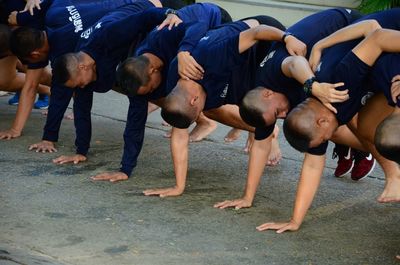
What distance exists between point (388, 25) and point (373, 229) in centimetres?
113

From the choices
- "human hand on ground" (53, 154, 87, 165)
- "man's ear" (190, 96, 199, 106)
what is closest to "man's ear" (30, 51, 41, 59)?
"human hand on ground" (53, 154, 87, 165)

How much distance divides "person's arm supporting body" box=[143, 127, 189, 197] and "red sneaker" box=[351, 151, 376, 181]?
119cm

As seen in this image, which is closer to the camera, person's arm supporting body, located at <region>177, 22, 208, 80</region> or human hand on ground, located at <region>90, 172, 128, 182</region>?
person's arm supporting body, located at <region>177, 22, 208, 80</region>

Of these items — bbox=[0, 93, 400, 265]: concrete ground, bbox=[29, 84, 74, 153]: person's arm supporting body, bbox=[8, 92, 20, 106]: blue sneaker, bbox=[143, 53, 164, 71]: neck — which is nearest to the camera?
bbox=[0, 93, 400, 265]: concrete ground

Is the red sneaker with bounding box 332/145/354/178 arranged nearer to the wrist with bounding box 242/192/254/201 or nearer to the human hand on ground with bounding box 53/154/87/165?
the wrist with bounding box 242/192/254/201

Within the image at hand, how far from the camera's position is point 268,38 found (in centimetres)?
532

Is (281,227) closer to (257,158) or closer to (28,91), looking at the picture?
(257,158)

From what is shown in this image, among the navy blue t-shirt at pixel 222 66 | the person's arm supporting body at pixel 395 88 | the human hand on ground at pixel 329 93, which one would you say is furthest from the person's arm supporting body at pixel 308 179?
the navy blue t-shirt at pixel 222 66

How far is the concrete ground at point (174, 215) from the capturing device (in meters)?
4.60

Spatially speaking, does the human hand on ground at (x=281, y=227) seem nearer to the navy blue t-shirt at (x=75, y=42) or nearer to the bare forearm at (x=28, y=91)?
the navy blue t-shirt at (x=75, y=42)

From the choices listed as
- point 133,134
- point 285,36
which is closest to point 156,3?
point 133,134

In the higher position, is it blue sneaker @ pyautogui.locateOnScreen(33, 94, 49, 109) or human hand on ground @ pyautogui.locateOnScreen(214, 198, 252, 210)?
human hand on ground @ pyautogui.locateOnScreen(214, 198, 252, 210)

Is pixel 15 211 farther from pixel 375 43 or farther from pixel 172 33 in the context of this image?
pixel 375 43

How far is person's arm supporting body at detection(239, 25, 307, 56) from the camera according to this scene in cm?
522
